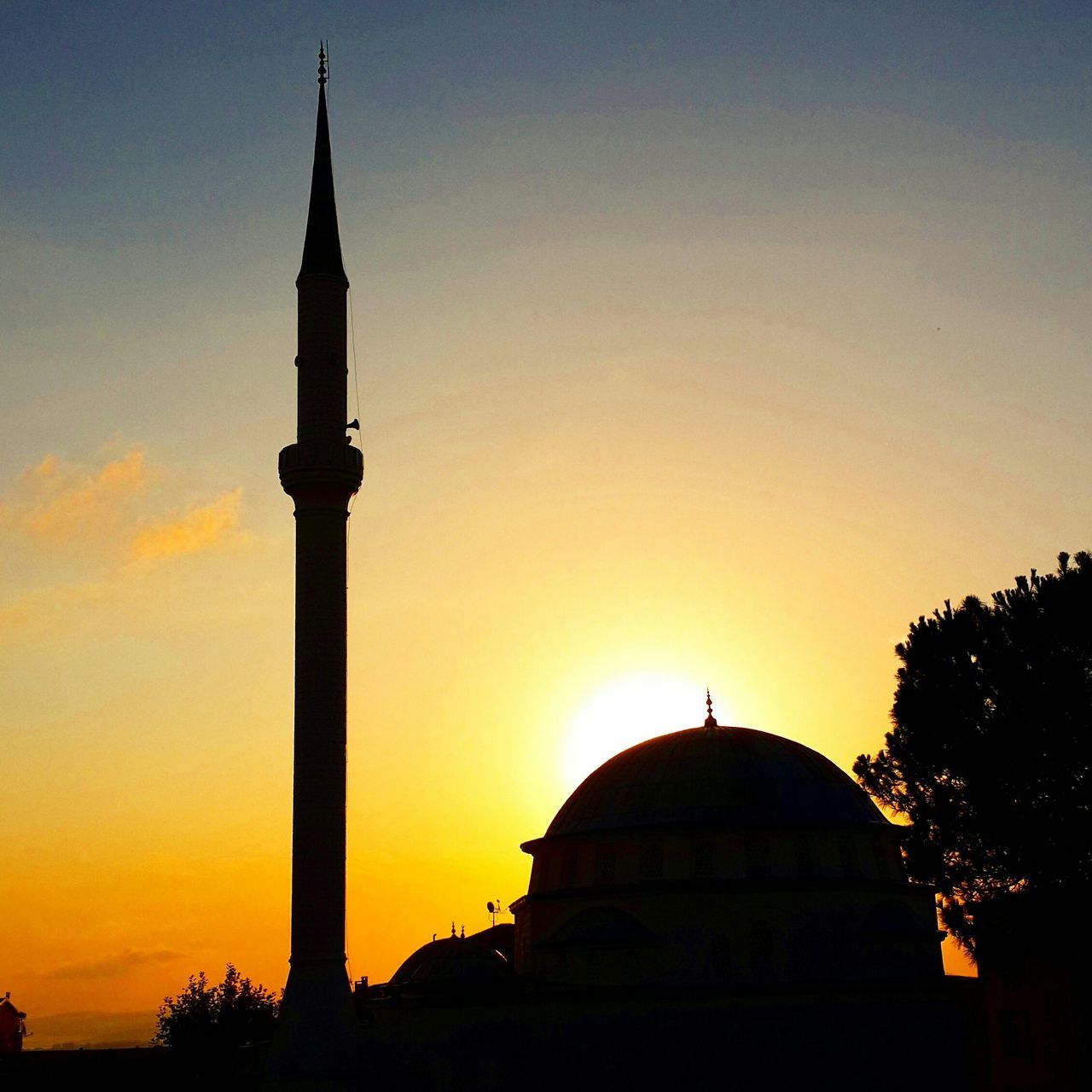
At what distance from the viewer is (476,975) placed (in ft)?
102

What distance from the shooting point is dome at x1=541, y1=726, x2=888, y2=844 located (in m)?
33.6

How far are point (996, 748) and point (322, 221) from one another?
1956cm

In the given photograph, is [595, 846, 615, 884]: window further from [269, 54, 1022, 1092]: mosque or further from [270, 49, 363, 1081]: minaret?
[270, 49, 363, 1081]: minaret

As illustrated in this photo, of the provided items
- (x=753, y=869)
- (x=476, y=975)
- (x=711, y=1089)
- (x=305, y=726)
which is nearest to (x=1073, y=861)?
(x=753, y=869)

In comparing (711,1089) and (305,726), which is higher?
(305,726)

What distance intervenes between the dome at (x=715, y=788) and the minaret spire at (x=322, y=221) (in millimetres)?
13349

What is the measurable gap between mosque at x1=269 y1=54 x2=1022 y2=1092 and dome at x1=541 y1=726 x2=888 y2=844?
2.5 inches

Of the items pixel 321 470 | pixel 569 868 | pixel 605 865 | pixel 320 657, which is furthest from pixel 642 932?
pixel 321 470

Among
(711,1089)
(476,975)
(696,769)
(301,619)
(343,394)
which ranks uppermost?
(343,394)

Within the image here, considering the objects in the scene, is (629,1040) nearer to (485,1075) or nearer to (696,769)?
(485,1075)

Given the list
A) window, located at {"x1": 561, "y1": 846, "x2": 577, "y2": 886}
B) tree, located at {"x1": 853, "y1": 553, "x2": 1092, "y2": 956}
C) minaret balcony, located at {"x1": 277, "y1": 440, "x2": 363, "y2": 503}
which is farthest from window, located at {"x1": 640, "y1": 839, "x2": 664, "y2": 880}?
minaret balcony, located at {"x1": 277, "y1": 440, "x2": 363, "y2": 503}

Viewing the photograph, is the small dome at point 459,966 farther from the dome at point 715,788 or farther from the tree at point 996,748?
the tree at point 996,748

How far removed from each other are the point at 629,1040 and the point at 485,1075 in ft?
10.4

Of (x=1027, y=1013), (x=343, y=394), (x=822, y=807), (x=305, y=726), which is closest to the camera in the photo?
(x=305, y=726)
